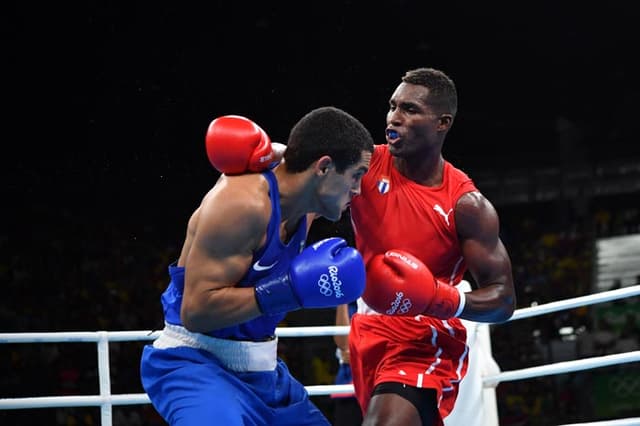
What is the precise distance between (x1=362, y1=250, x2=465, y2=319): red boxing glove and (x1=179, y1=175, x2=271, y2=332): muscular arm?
661 mm

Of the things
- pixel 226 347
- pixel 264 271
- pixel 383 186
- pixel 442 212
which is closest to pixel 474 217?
pixel 442 212

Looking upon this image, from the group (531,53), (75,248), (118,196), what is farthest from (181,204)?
(531,53)

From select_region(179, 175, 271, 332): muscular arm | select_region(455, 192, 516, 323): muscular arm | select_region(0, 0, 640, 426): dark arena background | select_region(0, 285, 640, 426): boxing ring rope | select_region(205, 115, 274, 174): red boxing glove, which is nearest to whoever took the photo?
select_region(179, 175, 271, 332): muscular arm

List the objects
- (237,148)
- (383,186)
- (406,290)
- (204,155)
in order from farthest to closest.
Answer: (204,155), (383,186), (406,290), (237,148)

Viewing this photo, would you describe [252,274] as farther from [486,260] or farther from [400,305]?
[486,260]

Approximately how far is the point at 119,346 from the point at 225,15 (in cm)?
475

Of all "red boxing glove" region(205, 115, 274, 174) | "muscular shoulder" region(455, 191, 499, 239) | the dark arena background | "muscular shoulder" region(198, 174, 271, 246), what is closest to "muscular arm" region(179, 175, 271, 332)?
"muscular shoulder" region(198, 174, 271, 246)

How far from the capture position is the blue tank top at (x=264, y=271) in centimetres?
234

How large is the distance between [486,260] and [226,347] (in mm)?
1044

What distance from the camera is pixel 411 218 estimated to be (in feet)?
10.1

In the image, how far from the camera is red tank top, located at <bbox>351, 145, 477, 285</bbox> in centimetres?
306

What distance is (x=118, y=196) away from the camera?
12578mm

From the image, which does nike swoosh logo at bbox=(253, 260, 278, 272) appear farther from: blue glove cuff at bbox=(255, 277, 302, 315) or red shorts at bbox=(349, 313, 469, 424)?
red shorts at bbox=(349, 313, 469, 424)

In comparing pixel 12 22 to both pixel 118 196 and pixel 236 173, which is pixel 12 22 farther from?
pixel 236 173
